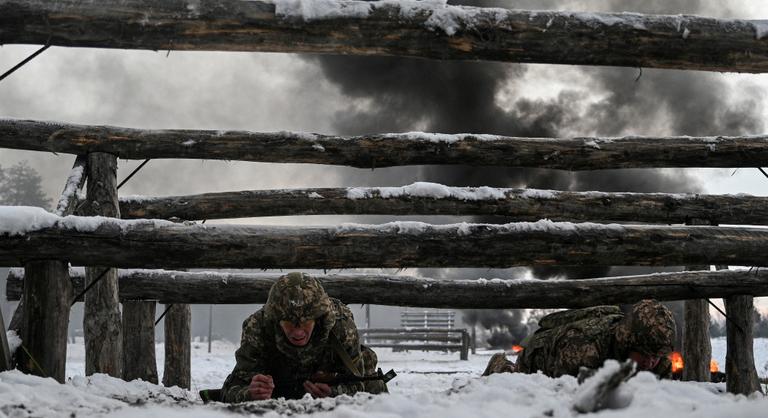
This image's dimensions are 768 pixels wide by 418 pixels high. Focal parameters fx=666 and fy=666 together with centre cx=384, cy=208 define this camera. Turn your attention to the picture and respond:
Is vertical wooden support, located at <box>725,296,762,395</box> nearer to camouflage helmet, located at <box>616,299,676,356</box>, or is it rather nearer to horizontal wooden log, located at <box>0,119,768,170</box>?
horizontal wooden log, located at <box>0,119,768,170</box>

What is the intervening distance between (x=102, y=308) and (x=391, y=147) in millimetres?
2939

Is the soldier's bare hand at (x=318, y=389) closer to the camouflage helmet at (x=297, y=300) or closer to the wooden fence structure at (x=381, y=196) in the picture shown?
the camouflage helmet at (x=297, y=300)

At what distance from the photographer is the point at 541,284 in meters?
6.73

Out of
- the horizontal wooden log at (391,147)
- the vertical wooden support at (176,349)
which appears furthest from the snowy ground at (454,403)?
the vertical wooden support at (176,349)

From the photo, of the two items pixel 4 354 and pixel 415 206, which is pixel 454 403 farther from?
pixel 415 206

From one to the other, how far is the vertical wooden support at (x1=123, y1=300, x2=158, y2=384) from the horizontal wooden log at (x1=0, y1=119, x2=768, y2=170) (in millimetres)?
2110

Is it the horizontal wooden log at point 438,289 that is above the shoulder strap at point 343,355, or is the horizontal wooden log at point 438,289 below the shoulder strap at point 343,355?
above

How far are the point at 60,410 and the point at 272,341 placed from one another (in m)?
1.63

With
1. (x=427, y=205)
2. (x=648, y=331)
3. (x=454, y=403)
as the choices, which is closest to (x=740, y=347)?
(x=648, y=331)

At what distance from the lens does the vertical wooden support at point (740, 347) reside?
A: 722 cm

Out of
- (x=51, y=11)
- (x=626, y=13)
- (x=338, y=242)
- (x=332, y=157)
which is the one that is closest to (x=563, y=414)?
(x=338, y=242)

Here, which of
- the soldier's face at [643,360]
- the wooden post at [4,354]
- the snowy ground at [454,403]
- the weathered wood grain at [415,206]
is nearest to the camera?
the snowy ground at [454,403]

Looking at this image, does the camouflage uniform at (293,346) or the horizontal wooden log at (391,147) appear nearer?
the camouflage uniform at (293,346)

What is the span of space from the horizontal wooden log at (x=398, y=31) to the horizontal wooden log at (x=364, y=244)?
1.09 m
